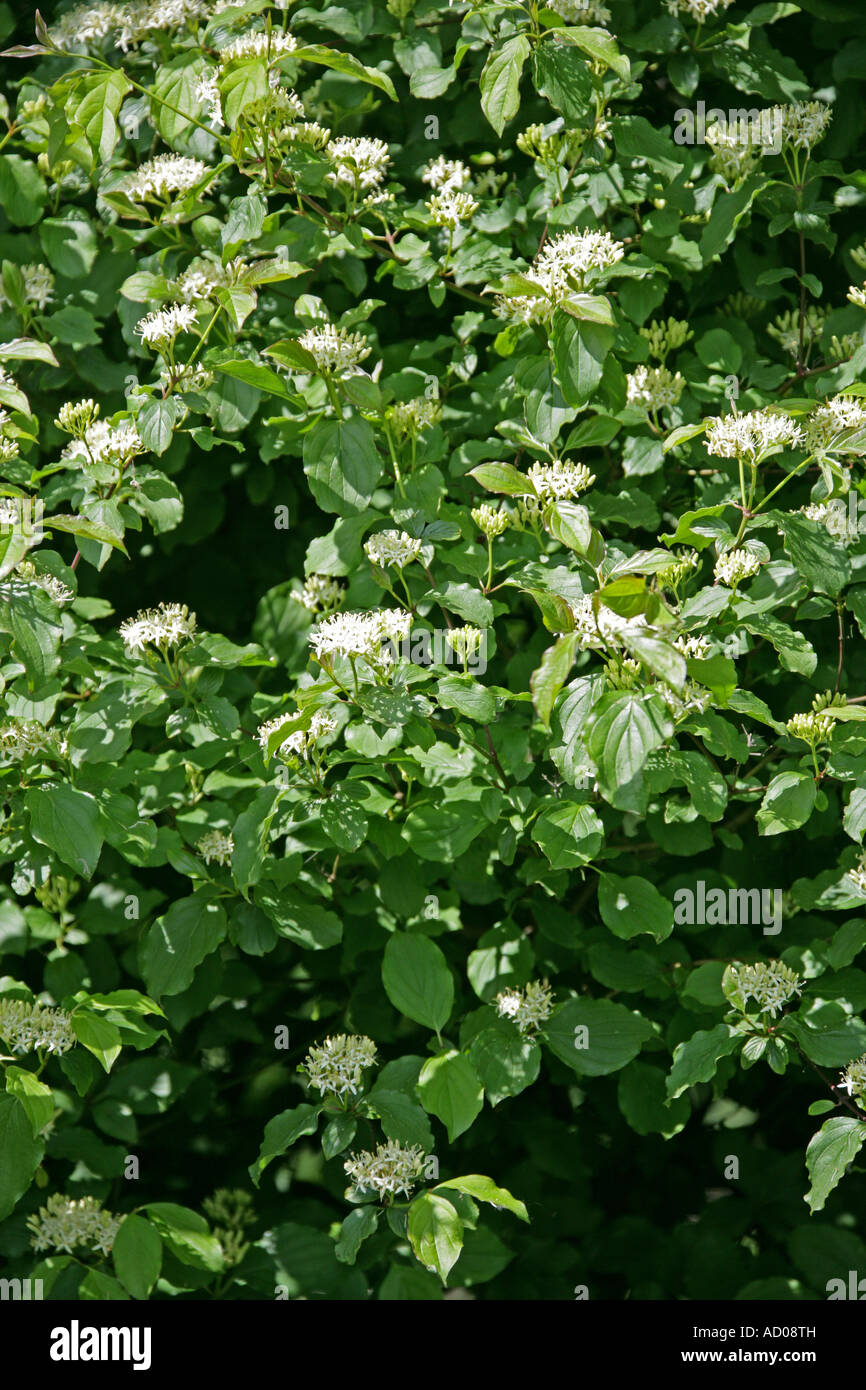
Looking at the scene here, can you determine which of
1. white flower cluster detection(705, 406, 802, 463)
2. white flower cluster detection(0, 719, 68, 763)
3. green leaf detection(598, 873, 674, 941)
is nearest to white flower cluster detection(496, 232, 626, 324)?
white flower cluster detection(705, 406, 802, 463)

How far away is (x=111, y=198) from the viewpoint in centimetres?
237

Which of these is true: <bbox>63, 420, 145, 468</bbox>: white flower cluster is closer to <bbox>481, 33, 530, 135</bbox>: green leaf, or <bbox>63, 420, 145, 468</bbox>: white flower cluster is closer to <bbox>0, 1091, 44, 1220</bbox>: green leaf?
<bbox>481, 33, 530, 135</bbox>: green leaf

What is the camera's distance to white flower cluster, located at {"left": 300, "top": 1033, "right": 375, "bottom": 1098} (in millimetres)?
2094

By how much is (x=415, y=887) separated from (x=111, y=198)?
4.82ft

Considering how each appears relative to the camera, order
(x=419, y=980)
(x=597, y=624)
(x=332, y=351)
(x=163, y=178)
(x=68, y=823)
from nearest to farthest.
Answer: (x=597, y=624)
(x=68, y=823)
(x=332, y=351)
(x=419, y=980)
(x=163, y=178)

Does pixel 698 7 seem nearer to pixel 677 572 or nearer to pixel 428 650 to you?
pixel 677 572

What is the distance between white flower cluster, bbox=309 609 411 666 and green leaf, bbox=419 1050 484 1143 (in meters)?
0.73

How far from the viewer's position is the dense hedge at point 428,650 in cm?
203

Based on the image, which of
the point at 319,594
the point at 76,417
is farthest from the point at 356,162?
the point at 319,594

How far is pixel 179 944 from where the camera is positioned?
2.21m

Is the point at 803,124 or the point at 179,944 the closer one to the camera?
the point at 179,944

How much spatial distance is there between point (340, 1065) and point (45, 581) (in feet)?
3.20

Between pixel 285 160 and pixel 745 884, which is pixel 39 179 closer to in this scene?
pixel 285 160

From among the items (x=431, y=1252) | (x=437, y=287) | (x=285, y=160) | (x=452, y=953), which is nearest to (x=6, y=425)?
(x=285, y=160)
